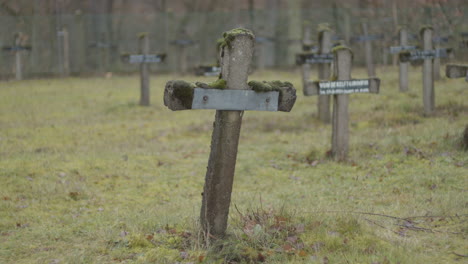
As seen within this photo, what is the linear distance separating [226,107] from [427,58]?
879 centimetres

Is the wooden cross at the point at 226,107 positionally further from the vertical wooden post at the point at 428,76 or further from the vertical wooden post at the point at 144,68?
the vertical wooden post at the point at 144,68

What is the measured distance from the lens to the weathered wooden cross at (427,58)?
508 inches

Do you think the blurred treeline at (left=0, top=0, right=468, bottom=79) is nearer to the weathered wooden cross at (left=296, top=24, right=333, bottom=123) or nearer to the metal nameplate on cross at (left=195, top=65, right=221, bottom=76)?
the metal nameplate on cross at (left=195, top=65, right=221, bottom=76)

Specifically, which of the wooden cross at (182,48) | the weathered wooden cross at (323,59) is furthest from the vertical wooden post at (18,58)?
the weathered wooden cross at (323,59)

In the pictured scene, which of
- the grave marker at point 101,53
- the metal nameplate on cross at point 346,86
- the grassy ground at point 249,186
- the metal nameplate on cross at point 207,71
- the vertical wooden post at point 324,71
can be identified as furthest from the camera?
the grave marker at point 101,53

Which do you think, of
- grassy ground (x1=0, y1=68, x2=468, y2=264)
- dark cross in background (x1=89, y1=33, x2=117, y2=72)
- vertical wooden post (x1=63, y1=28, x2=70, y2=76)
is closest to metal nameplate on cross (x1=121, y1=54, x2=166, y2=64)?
grassy ground (x1=0, y1=68, x2=468, y2=264)

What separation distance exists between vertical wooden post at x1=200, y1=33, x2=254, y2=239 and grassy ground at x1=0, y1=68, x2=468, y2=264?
0.39m

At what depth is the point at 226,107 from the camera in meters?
5.31

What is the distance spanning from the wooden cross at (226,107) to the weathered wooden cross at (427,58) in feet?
27.0

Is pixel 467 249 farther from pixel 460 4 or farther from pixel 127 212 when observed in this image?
pixel 460 4

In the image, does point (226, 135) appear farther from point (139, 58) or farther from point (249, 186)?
point (139, 58)

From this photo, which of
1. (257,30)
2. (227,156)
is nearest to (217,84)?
(227,156)

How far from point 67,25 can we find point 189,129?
20.2 meters

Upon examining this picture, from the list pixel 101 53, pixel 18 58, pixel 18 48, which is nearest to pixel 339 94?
pixel 18 48
